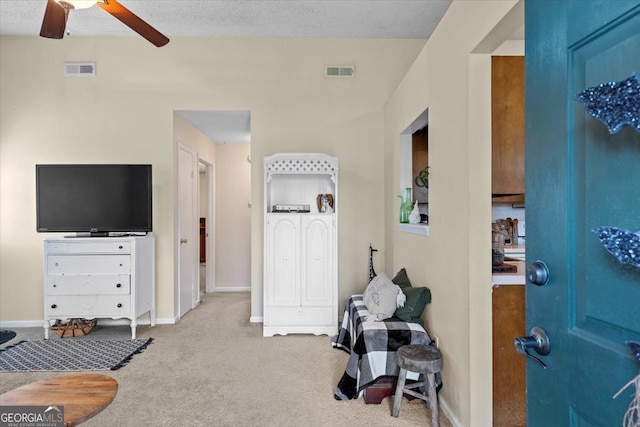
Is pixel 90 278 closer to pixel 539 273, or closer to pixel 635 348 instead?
pixel 539 273

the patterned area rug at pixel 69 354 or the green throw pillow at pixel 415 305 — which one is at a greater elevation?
the green throw pillow at pixel 415 305

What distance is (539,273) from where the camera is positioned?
2.95 feet

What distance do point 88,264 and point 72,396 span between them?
2456mm

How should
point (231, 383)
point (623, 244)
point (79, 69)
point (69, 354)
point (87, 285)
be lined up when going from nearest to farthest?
point (623, 244) < point (231, 383) < point (69, 354) < point (87, 285) < point (79, 69)

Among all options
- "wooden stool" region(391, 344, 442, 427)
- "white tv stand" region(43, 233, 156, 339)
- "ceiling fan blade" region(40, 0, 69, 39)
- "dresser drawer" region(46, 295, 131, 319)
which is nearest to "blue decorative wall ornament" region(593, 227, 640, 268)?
"wooden stool" region(391, 344, 442, 427)

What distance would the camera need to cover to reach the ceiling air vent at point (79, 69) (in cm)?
435

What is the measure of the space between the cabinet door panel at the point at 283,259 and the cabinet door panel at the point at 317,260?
0.09m

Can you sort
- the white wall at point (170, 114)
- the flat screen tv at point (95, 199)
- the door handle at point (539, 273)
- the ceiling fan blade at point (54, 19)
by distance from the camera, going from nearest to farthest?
the door handle at point (539, 273) → the ceiling fan blade at point (54, 19) → the flat screen tv at point (95, 199) → the white wall at point (170, 114)

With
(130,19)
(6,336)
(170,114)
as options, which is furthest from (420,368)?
(6,336)

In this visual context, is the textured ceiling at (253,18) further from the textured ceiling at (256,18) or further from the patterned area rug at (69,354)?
the patterned area rug at (69,354)

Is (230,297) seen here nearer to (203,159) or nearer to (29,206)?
(203,159)

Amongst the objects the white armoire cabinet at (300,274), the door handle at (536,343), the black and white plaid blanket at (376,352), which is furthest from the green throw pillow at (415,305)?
the door handle at (536,343)

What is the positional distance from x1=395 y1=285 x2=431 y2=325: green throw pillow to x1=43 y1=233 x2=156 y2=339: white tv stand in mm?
2671

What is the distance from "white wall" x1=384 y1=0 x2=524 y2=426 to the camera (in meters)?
2.01
